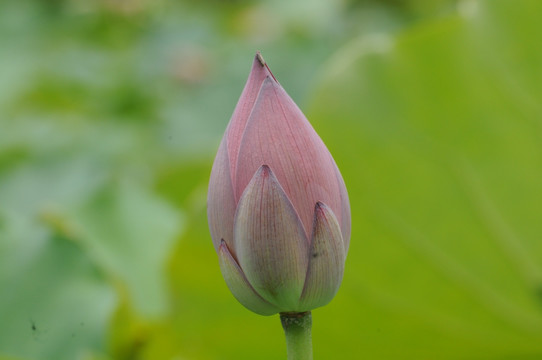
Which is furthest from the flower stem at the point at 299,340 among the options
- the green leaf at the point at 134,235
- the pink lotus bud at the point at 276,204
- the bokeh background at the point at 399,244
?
the green leaf at the point at 134,235

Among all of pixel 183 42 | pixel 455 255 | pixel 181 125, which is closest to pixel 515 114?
pixel 455 255

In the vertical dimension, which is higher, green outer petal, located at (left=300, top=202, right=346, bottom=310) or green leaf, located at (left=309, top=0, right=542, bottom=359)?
green leaf, located at (left=309, top=0, right=542, bottom=359)

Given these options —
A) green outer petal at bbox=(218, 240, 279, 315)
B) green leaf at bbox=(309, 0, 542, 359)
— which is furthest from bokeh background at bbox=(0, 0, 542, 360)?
green outer petal at bbox=(218, 240, 279, 315)

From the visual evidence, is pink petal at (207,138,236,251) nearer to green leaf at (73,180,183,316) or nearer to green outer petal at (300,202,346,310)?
green outer petal at (300,202,346,310)

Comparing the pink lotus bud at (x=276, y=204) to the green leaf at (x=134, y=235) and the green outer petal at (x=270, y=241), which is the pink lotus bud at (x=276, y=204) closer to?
the green outer petal at (x=270, y=241)

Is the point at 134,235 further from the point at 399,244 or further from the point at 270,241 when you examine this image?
the point at 270,241

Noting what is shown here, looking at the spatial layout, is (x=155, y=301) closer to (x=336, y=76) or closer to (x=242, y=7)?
(x=336, y=76)

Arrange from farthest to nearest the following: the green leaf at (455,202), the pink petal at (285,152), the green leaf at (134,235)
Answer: the green leaf at (134,235)
the green leaf at (455,202)
the pink petal at (285,152)

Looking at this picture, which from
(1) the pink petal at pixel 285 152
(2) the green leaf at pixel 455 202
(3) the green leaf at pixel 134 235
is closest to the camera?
(1) the pink petal at pixel 285 152

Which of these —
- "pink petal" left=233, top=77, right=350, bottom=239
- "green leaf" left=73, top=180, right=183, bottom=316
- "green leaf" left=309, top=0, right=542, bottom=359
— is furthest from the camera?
"green leaf" left=73, top=180, right=183, bottom=316
